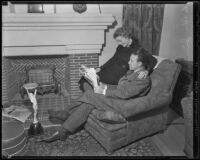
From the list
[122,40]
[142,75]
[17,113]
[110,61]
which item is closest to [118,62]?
[110,61]

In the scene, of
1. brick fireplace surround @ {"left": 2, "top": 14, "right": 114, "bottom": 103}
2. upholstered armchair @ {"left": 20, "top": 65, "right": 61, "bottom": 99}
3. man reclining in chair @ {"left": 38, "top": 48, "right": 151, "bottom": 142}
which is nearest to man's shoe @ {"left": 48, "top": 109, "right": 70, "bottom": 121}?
man reclining in chair @ {"left": 38, "top": 48, "right": 151, "bottom": 142}

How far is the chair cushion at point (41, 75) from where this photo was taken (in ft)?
12.2

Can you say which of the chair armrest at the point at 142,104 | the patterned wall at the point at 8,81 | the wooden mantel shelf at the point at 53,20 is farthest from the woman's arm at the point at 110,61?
the patterned wall at the point at 8,81

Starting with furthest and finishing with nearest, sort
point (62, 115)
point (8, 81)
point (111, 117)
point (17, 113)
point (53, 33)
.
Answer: point (8, 81) → point (53, 33) → point (17, 113) → point (62, 115) → point (111, 117)

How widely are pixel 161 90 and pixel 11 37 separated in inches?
82.1

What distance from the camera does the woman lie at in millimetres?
2967

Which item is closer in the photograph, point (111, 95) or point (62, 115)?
point (111, 95)

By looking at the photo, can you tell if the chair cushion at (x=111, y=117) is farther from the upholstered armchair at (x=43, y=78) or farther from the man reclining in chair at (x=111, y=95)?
the upholstered armchair at (x=43, y=78)

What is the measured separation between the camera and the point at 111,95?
2357mm

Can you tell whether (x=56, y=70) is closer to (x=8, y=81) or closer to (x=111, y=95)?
(x=8, y=81)

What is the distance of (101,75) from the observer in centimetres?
321

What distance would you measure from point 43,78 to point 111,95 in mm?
1768

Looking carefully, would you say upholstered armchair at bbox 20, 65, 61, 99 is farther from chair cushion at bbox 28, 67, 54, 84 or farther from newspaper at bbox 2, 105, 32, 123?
newspaper at bbox 2, 105, 32, 123

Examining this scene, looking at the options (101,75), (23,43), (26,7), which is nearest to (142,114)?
(101,75)
